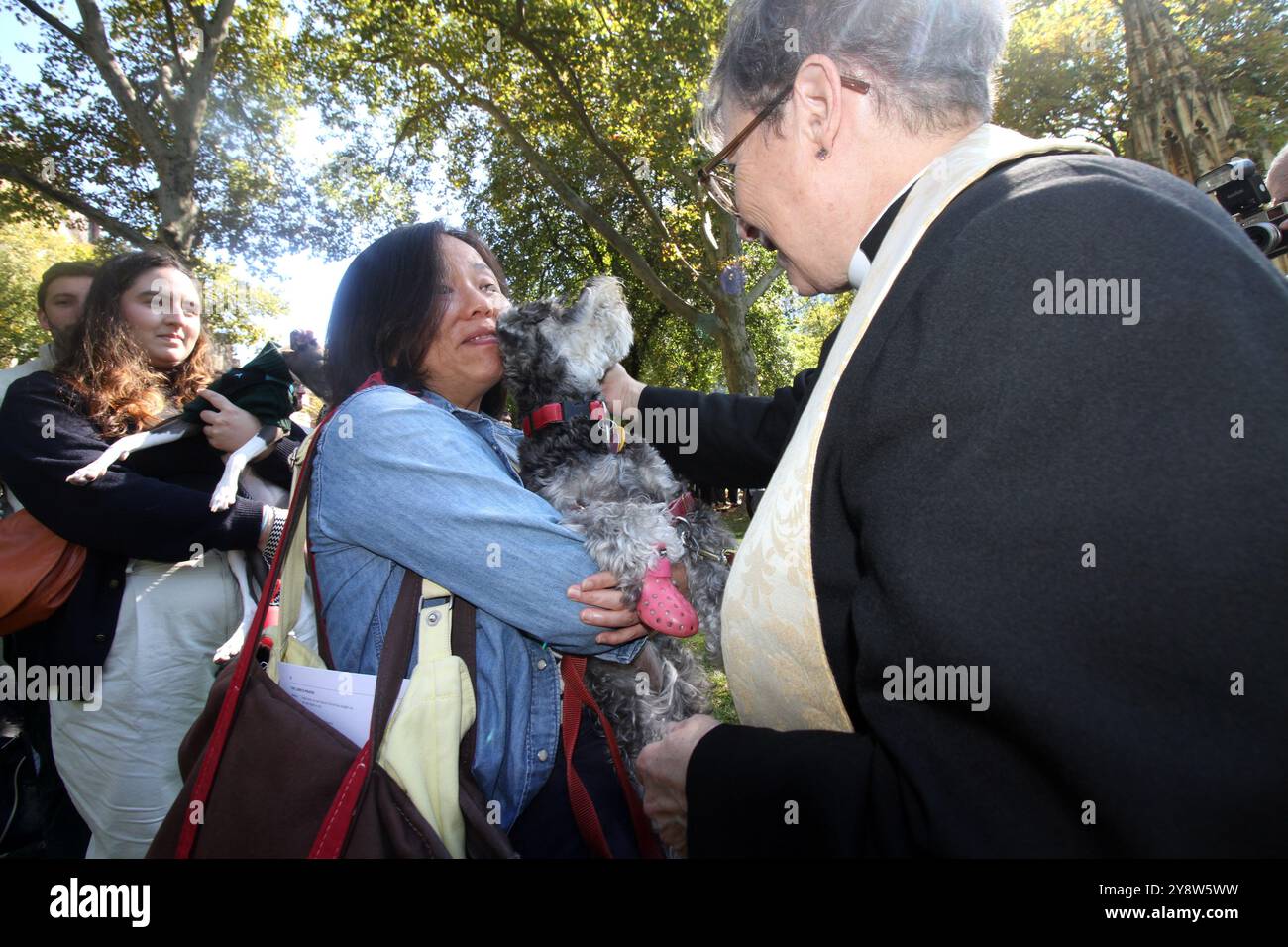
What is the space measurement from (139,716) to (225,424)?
1.49 meters

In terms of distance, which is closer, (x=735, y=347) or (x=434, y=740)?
(x=434, y=740)

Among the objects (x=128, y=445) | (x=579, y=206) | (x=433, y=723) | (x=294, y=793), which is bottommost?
(x=294, y=793)

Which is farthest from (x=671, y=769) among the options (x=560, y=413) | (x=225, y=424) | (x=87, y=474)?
(x=225, y=424)

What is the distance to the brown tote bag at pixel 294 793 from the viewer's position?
163 cm

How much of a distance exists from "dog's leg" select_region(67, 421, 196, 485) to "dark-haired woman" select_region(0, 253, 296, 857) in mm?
47

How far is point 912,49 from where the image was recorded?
58.9 inches

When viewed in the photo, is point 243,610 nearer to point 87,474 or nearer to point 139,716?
point 139,716

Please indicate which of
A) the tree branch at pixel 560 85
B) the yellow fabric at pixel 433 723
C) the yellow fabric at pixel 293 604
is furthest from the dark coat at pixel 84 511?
the tree branch at pixel 560 85

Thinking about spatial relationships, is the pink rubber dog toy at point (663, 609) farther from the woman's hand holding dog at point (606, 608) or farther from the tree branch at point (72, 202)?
the tree branch at point (72, 202)

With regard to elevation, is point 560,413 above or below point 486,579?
above

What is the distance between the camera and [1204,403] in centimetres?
92

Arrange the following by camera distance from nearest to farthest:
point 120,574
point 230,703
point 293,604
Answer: point 230,703 → point 293,604 → point 120,574

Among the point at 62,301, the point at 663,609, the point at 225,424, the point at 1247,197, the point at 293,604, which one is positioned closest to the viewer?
the point at 293,604

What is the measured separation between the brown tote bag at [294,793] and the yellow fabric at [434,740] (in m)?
0.03
